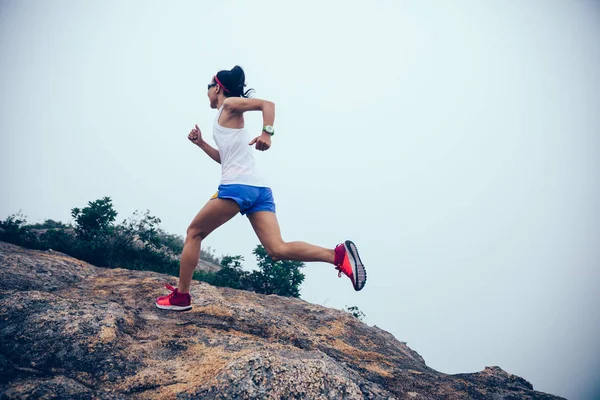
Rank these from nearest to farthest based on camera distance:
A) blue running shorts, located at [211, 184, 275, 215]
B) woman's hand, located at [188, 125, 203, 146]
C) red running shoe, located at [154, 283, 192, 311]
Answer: blue running shorts, located at [211, 184, 275, 215], red running shoe, located at [154, 283, 192, 311], woman's hand, located at [188, 125, 203, 146]

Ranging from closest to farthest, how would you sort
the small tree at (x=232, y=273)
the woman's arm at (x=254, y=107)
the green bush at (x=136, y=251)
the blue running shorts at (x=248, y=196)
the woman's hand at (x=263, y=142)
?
the woman's hand at (x=263, y=142) < the woman's arm at (x=254, y=107) < the blue running shorts at (x=248, y=196) < the green bush at (x=136, y=251) < the small tree at (x=232, y=273)

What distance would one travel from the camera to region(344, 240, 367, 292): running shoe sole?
10.4ft

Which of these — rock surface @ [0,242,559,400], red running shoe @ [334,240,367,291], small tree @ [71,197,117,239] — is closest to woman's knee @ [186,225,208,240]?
rock surface @ [0,242,559,400]

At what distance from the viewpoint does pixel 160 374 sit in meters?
2.25

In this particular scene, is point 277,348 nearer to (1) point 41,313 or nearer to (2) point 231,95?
(1) point 41,313

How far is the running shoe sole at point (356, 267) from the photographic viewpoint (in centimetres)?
316

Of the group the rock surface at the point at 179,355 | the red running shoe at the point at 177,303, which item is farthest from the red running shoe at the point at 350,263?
the red running shoe at the point at 177,303

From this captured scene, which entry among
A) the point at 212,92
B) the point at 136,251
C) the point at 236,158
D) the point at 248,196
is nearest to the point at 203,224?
the point at 248,196

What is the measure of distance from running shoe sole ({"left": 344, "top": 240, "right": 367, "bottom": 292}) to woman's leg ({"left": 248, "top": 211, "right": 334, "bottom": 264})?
0.55 feet

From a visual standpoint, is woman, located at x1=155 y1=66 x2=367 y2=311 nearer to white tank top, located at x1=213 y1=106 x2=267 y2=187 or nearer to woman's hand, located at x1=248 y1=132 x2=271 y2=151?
white tank top, located at x1=213 y1=106 x2=267 y2=187

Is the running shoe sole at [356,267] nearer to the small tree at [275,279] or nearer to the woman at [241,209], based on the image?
the woman at [241,209]

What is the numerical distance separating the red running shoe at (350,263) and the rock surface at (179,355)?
2.34 ft

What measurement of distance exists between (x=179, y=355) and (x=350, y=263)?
1610mm

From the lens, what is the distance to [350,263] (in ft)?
10.7
